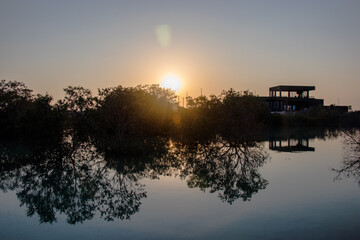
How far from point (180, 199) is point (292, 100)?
276ft

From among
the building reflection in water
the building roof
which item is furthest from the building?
the building reflection in water

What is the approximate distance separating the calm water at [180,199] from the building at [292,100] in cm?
6881

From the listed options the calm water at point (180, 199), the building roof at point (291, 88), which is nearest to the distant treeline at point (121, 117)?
the calm water at point (180, 199)

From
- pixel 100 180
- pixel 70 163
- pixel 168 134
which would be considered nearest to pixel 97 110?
pixel 70 163

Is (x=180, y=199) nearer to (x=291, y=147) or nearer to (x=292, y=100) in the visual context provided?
(x=291, y=147)

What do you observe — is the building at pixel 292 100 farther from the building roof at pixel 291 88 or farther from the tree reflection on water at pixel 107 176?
the tree reflection on water at pixel 107 176

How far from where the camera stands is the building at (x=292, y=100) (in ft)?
299

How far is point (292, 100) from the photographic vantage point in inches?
3615

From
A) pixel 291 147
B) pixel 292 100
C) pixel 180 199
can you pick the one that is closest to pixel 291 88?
pixel 292 100

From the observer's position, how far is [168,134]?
2151 inches

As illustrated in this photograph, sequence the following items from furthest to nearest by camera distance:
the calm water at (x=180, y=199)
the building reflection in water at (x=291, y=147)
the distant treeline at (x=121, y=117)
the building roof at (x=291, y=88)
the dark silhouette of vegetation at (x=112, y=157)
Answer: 1. the building roof at (x=291, y=88)
2. the building reflection in water at (x=291, y=147)
3. the distant treeline at (x=121, y=117)
4. the dark silhouette of vegetation at (x=112, y=157)
5. the calm water at (x=180, y=199)

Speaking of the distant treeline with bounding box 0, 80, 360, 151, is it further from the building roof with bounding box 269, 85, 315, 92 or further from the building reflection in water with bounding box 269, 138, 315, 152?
the building roof with bounding box 269, 85, 315, 92

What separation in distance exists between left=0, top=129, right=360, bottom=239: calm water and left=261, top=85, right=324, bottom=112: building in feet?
226

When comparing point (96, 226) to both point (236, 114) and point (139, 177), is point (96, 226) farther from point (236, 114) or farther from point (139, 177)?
point (236, 114)
